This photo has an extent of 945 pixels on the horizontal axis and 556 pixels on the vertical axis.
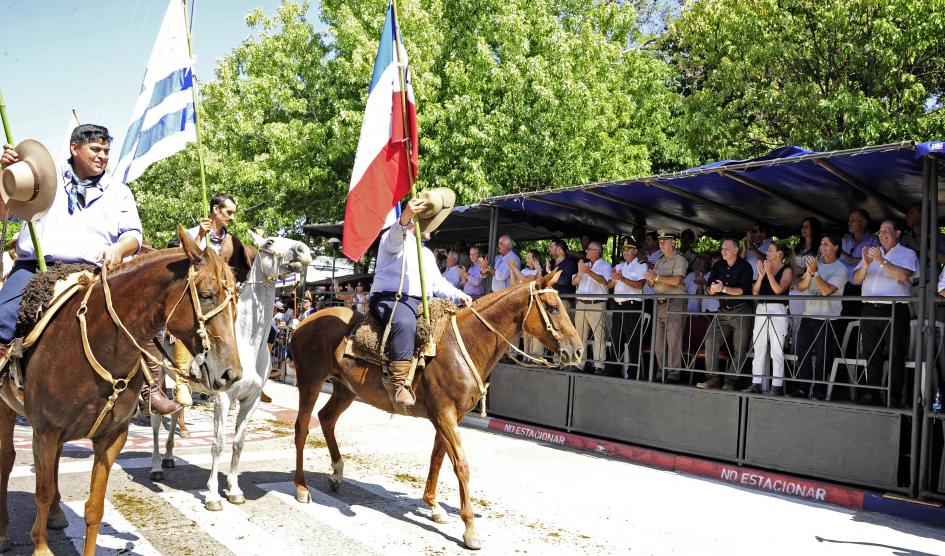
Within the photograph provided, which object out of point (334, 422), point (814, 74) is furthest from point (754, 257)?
point (814, 74)

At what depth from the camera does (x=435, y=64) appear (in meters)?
20.5

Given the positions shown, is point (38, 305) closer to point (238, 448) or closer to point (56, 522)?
point (56, 522)

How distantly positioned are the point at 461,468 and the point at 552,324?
1.58 m

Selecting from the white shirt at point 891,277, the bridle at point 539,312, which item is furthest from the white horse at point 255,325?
the white shirt at point 891,277

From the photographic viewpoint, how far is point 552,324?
6496 millimetres

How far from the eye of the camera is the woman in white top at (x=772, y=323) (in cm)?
893

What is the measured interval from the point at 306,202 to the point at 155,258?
19583mm

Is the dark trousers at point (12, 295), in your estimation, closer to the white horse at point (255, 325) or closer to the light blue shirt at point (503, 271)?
the white horse at point (255, 325)

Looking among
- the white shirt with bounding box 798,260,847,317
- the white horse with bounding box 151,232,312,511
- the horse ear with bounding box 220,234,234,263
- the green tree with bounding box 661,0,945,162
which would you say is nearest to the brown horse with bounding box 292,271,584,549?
the white horse with bounding box 151,232,312,511

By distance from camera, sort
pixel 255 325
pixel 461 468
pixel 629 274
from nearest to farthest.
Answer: pixel 461 468 < pixel 255 325 < pixel 629 274

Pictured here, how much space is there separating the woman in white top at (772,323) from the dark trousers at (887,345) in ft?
3.11

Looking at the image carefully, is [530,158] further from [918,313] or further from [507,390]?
[918,313]

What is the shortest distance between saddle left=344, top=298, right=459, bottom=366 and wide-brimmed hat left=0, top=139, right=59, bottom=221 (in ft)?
9.50

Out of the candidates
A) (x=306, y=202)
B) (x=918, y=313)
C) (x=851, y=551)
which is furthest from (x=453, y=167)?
(x=851, y=551)
